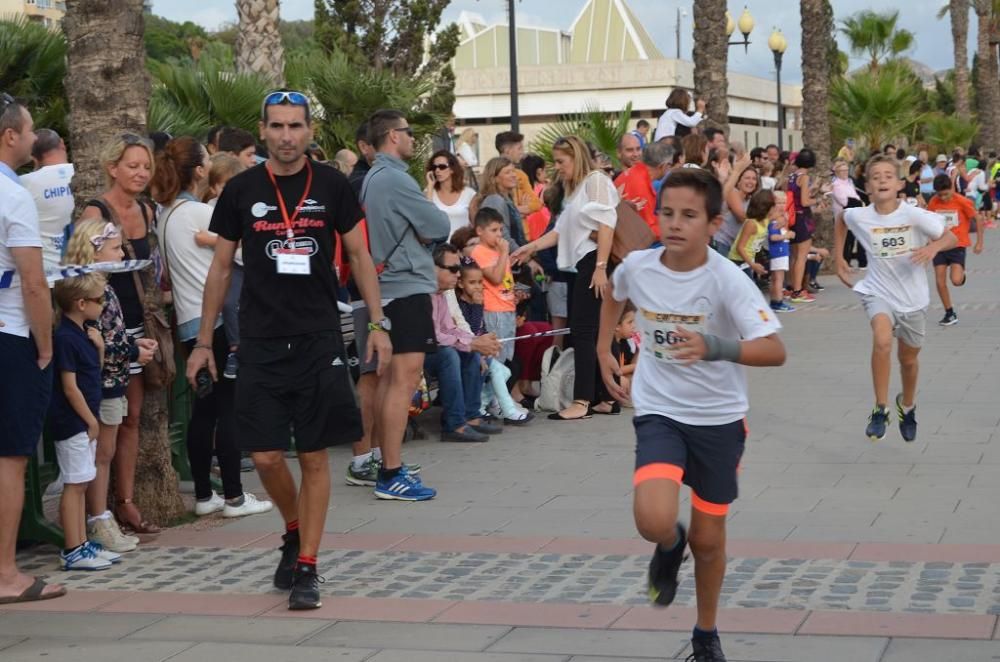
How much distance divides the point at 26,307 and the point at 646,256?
2.76m

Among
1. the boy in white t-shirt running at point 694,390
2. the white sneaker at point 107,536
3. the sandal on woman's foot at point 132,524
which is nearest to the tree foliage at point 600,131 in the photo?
the sandal on woman's foot at point 132,524

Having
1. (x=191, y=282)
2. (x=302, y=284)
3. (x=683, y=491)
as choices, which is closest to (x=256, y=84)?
(x=191, y=282)

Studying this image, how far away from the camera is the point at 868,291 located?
9.96 m

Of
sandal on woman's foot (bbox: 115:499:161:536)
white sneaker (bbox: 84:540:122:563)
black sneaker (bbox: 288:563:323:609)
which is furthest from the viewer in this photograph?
sandal on woman's foot (bbox: 115:499:161:536)

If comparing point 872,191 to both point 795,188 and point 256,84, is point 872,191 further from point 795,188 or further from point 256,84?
point 795,188

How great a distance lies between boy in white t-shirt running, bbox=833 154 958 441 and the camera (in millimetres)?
9766

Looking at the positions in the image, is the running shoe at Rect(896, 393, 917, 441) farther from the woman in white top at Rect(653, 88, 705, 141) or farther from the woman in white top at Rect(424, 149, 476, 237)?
the woman in white top at Rect(653, 88, 705, 141)

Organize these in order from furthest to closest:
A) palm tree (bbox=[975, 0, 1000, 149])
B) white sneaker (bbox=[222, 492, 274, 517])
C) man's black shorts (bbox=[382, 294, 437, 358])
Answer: palm tree (bbox=[975, 0, 1000, 149]) < man's black shorts (bbox=[382, 294, 437, 358]) < white sneaker (bbox=[222, 492, 274, 517])

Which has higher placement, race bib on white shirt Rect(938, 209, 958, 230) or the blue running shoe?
race bib on white shirt Rect(938, 209, 958, 230)

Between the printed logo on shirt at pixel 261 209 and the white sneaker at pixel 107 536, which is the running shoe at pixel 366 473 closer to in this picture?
the white sneaker at pixel 107 536

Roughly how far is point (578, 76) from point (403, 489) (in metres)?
51.9

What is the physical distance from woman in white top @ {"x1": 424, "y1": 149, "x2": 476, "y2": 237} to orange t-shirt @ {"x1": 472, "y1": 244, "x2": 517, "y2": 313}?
0.49 metres

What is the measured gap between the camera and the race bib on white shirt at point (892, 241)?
9875 mm

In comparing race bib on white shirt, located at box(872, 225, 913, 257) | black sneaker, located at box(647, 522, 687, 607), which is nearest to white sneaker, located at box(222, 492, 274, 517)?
black sneaker, located at box(647, 522, 687, 607)
